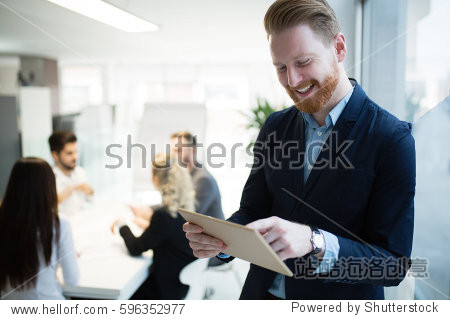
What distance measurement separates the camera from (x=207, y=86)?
8.45 ft

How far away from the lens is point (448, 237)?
1.14 metres

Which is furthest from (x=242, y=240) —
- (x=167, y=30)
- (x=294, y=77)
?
(x=167, y=30)

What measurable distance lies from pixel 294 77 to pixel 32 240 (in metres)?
1.32

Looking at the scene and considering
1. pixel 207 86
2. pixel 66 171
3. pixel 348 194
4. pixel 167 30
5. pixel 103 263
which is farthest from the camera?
pixel 207 86

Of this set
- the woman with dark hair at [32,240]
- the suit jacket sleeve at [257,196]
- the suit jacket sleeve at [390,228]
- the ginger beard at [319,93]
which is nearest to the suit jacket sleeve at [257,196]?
the suit jacket sleeve at [257,196]

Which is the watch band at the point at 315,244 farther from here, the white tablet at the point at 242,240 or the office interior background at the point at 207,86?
the office interior background at the point at 207,86

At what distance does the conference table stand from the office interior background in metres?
0.57

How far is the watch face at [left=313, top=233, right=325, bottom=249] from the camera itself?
79 cm

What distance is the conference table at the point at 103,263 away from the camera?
4.97ft

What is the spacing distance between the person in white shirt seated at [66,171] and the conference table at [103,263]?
13 cm

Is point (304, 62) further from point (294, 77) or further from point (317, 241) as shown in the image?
point (317, 241)

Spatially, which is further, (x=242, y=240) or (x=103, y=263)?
(x=103, y=263)

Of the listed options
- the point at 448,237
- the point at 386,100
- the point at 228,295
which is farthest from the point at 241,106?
the point at 448,237

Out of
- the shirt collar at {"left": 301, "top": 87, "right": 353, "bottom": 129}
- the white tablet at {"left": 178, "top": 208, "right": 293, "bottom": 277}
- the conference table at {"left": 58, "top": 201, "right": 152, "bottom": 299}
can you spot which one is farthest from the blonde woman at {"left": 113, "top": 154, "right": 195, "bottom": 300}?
the shirt collar at {"left": 301, "top": 87, "right": 353, "bottom": 129}
